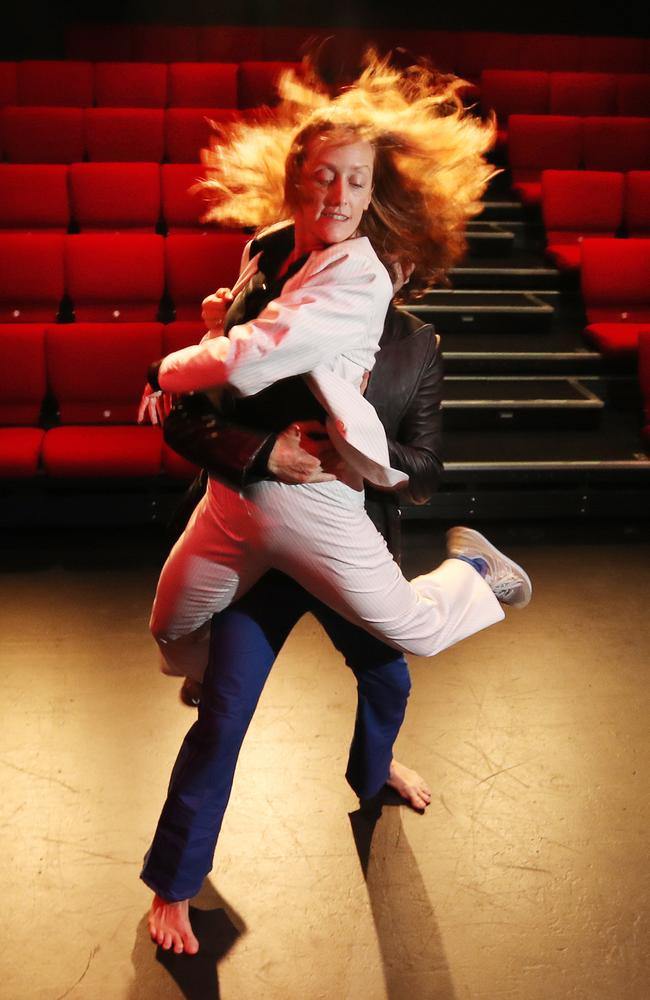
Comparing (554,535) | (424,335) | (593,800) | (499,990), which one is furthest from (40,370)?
(499,990)

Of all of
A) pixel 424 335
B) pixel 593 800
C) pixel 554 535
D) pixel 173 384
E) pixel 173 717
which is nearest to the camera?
pixel 173 384

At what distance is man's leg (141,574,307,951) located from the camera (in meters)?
1.58

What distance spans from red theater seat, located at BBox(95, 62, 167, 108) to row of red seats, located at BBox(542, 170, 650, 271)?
228 cm

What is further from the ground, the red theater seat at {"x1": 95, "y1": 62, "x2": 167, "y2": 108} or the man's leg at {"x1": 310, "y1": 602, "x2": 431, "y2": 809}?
the red theater seat at {"x1": 95, "y1": 62, "x2": 167, "y2": 108}

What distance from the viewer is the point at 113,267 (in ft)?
12.8

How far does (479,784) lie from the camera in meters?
2.12

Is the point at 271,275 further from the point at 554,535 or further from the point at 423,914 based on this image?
the point at 554,535

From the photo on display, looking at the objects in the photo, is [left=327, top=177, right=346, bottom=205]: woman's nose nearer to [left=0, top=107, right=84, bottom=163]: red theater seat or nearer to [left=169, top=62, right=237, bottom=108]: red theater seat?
[left=0, top=107, right=84, bottom=163]: red theater seat

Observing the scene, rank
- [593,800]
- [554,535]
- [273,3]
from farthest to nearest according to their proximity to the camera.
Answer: [273,3] < [554,535] < [593,800]

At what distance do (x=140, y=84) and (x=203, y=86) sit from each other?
1.17 feet

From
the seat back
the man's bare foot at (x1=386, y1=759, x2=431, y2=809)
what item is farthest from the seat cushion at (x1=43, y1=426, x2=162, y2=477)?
the man's bare foot at (x1=386, y1=759, x2=431, y2=809)

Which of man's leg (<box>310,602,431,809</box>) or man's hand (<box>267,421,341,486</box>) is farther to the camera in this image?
man's leg (<box>310,602,431,809</box>)

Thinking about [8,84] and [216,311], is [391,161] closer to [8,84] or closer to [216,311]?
Result: [216,311]

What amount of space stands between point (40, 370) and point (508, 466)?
1.70m
